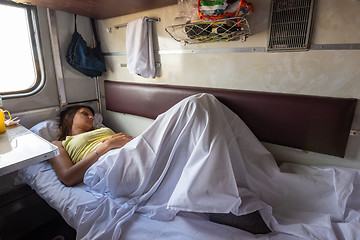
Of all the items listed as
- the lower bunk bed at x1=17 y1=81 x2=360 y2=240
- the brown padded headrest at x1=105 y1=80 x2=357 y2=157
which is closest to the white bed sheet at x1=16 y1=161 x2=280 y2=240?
the lower bunk bed at x1=17 y1=81 x2=360 y2=240

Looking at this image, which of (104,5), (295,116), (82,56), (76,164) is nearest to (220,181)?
(295,116)

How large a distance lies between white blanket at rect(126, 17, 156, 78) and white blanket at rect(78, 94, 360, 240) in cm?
91

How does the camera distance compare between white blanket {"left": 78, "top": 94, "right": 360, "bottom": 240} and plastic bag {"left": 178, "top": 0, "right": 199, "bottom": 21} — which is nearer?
white blanket {"left": 78, "top": 94, "right": 360, "bottom": 240}

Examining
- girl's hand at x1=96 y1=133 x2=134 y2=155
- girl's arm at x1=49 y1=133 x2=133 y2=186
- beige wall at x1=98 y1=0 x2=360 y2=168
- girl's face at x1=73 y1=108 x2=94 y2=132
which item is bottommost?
girl's arm at x1=49 y1=133 x2=133 y2=186

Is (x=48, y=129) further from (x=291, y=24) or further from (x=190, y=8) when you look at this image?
(x=291, y=24)

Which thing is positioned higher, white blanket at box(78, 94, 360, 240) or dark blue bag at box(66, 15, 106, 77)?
dark blue bag at box(66, 15, 106, 77)

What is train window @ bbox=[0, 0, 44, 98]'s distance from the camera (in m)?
2.19

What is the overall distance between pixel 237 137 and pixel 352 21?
3.29 feet

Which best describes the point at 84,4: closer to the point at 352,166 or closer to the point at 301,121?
the point at 301,121

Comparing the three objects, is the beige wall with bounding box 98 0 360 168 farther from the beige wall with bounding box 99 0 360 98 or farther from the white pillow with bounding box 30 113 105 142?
the white pillow with bounding box 30 113 105 142

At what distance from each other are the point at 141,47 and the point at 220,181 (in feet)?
5.26

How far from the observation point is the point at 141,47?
212 cm

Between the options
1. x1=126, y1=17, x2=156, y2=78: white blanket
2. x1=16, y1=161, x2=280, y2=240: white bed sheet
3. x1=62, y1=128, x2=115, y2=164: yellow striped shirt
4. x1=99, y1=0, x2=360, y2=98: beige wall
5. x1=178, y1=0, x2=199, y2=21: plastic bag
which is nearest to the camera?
x1=16, y1=161, x2=280, y2=240: white bed sheet

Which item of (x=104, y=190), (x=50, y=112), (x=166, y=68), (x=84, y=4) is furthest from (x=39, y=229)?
(x=84, y=4)
